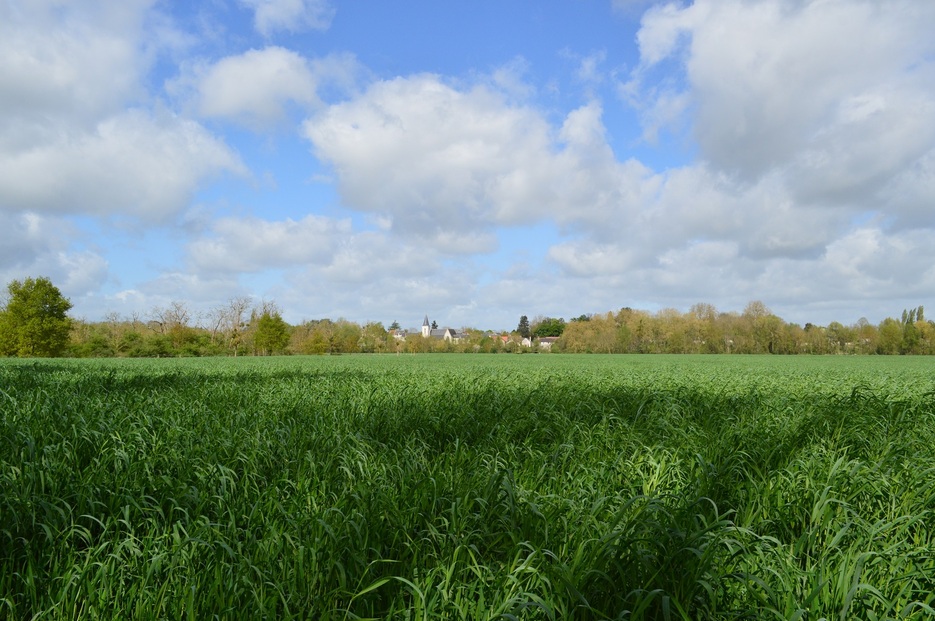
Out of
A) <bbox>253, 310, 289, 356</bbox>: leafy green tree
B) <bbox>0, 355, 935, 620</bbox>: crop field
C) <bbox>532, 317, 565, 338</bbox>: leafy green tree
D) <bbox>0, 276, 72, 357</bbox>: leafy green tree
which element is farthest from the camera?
<bbox>532, 317, 565, 338</bbox>: leafy green tree

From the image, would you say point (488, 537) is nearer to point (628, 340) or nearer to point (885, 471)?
point (885, 471)

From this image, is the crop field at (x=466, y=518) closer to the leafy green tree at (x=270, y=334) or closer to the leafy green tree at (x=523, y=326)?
the leafy green tree at (x=270, y=334)

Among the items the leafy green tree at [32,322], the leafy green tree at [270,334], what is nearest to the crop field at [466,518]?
the leafy green tree at [32,322]

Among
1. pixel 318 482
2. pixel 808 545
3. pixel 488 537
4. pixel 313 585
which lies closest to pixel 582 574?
pixel 488 537

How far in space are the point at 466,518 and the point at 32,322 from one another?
61.9 meters

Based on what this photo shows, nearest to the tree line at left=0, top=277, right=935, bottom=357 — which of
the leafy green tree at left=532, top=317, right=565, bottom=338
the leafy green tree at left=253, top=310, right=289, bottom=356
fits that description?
the leafy green tree at left=253, top=310, right=289, bottom=356

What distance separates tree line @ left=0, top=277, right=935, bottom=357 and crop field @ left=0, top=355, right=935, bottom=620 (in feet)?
190

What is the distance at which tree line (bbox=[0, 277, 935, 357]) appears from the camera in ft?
197

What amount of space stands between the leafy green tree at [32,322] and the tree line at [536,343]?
1.76ft

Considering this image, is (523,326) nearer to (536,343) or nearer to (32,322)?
(536,343)

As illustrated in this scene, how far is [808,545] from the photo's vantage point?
3127 millimetres

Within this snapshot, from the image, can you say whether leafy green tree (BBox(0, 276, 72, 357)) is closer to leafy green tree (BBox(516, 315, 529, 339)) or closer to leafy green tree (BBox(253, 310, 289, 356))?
leafy green tree (BBox(253, 310, 289, 356))

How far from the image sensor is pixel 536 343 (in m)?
100

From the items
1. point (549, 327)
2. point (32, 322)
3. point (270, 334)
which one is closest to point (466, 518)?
point (32, 322)
